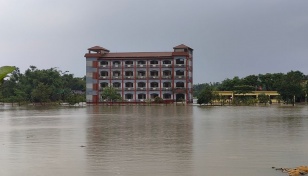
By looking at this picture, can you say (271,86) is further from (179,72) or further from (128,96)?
(128,96)

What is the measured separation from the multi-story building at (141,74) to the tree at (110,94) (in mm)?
4607

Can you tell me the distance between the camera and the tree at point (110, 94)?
9088 centimetres

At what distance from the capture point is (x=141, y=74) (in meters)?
97.6

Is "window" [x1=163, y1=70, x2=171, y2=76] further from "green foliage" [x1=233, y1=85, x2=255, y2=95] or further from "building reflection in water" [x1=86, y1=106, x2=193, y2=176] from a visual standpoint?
"building reflection in water" [x1=86, y1=106, x2=193, y2=176]

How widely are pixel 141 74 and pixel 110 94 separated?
413 inches

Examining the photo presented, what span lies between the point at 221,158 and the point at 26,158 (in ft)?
21.4

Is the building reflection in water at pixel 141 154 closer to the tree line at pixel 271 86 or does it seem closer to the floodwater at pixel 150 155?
the floodwater at pixel 150 155

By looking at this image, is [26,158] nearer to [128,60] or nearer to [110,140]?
[110,140]

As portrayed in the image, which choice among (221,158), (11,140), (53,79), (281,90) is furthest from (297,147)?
(53,79)

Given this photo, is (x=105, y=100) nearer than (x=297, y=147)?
No

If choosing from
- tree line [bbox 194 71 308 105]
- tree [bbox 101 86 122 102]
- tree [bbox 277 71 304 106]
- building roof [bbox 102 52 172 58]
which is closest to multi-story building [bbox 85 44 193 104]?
building roof [bbox 102 52 172 58]

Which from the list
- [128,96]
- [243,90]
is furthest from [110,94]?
[243,90]

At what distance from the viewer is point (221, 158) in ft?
44.6

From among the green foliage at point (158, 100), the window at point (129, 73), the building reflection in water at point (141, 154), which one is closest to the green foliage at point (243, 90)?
the green foliage at point (158, 100)
